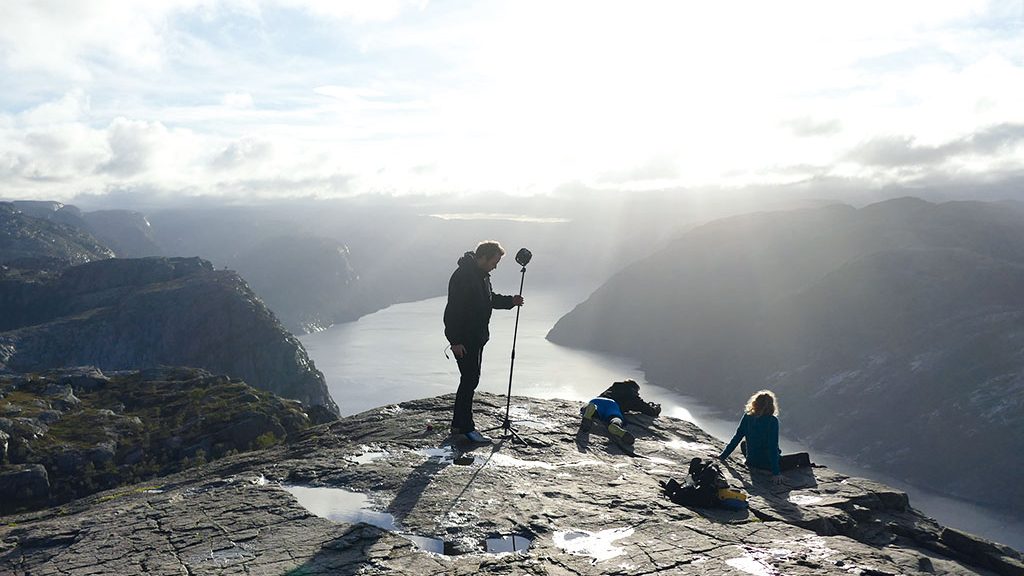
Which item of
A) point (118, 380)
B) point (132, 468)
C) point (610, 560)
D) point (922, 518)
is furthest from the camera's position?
point (118, 380)

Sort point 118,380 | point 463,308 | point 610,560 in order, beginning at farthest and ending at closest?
point 118,380, point 463,308, point 610,560

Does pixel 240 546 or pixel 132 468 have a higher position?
pixel 240 546

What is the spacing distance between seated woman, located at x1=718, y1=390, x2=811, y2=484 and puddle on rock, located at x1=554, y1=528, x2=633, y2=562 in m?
5.80

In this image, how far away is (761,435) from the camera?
15422 millimetres

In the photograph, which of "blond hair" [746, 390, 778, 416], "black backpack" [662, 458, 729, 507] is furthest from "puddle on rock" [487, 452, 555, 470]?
"blond hair" [746, 390, 778, 416]

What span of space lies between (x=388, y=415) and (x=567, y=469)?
19.8ft

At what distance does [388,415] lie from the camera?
58.4 ft

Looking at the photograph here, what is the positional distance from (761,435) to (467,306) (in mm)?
7619

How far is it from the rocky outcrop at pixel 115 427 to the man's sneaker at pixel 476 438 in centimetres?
3424

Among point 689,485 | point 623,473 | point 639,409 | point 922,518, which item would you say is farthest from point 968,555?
point 639,409

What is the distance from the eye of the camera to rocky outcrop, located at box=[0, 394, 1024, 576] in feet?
30.1

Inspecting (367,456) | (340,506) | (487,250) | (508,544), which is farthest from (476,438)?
(508,544)

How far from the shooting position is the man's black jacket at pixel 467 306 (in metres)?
13.7

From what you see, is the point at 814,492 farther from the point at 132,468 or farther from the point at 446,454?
the point at 132,468
